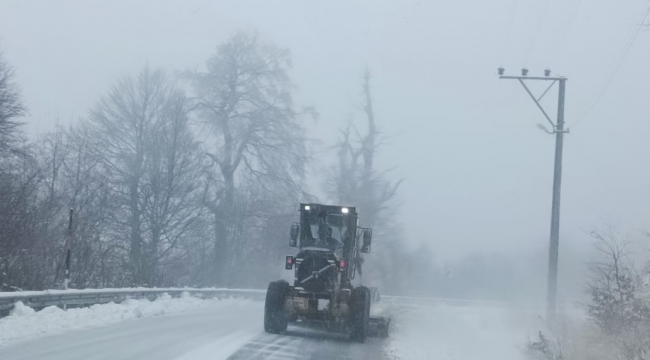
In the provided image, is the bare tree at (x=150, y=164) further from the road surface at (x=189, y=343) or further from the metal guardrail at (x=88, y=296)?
the road surface at (x=189, y=343)

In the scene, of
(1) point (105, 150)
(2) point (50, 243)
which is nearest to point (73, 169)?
(1) point (105, 150)

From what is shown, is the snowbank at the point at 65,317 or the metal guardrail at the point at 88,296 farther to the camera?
the metal guardrail at the point at 88,296

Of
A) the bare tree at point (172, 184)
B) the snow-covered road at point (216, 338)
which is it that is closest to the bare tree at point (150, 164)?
the bare tree at point (172, 184)

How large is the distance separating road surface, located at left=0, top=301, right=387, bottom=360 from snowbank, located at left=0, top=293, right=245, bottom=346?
441 mm

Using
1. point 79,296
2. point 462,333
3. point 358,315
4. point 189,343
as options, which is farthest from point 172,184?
point 189,343

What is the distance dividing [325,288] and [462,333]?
6630mm

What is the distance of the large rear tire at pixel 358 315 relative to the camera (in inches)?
708

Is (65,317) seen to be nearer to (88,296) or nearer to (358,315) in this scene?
(88,296)

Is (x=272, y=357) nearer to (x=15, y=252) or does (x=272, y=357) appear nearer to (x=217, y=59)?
(x=15, y=252)

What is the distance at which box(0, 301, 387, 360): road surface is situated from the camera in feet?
42.4

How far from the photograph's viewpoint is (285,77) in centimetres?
3972

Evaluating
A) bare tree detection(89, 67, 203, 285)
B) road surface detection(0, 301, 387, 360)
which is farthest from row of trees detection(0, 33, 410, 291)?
road surface detection(0, 301, 387, 360)

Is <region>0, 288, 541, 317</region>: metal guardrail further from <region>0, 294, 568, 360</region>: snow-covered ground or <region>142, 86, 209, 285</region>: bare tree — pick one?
<region>142, 86, 209, 285</region>: bare tree

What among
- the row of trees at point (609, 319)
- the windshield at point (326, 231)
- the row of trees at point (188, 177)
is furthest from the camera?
the row of trees at point (188, 177)
